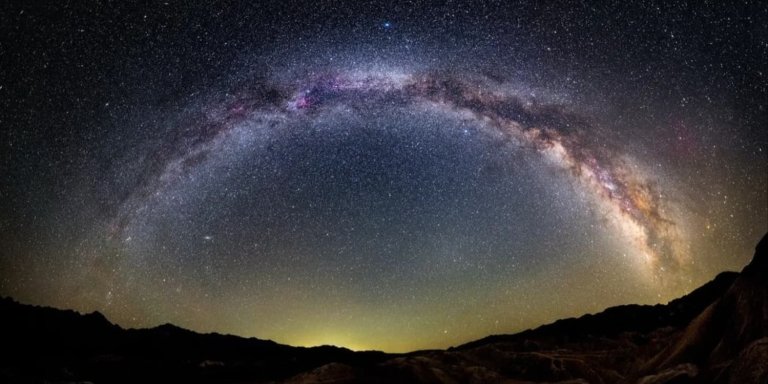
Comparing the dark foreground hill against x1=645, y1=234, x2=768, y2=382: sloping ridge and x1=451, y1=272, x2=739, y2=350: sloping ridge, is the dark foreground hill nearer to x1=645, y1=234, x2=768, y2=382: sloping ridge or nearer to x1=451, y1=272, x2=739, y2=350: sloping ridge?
x1=645, y1=234, x2=768, y2=382: sloping ridge

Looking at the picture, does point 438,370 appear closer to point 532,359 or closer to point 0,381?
point 532,359

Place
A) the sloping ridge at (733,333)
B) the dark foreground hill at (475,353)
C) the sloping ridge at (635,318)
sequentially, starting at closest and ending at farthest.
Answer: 1. the sloping ridge at (733,333)
2. the dark foreground hill at (475,353)
3. the sloping ridge at (635,318)

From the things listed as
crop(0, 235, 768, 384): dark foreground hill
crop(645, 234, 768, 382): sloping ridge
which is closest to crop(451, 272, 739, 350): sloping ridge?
crop(0, 235, 768, 384): dark foreground hill

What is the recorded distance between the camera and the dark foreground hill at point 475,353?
18.8 m

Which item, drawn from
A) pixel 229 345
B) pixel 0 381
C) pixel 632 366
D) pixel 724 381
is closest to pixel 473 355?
pixel 632 366

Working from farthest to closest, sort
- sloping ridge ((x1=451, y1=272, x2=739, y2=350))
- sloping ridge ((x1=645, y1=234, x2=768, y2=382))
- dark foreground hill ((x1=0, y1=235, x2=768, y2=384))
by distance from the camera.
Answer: sloping ridge ((x1=451, y1=272, x2=739, y2=350)) → dark foreground hill ((x1=0, y1=235, x2=768, y2=384)) → sloping ridge ((x1=645, y1=234, x2=768, y2=382))

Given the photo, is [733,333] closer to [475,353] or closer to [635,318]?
[475,353]

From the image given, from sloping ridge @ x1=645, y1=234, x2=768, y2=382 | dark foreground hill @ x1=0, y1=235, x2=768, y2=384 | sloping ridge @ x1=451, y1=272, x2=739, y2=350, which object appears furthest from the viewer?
sloping ridge @ x1=451, y1=272, x2=739, y2=350

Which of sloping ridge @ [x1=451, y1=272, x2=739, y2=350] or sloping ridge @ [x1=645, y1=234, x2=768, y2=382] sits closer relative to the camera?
sloping ridge @ [x1=645, y1=234, x2=768, y2=382]

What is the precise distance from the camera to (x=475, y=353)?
42688 millimetres

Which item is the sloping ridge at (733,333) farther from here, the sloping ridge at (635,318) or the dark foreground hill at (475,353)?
the sloping ridge at (635,318)

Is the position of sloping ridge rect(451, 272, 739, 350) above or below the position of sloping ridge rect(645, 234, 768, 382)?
above

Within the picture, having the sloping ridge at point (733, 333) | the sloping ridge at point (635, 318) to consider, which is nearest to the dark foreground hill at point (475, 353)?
the sloping ridge at point (733, 333)

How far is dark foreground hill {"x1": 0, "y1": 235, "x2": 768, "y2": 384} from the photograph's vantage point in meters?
18.8
